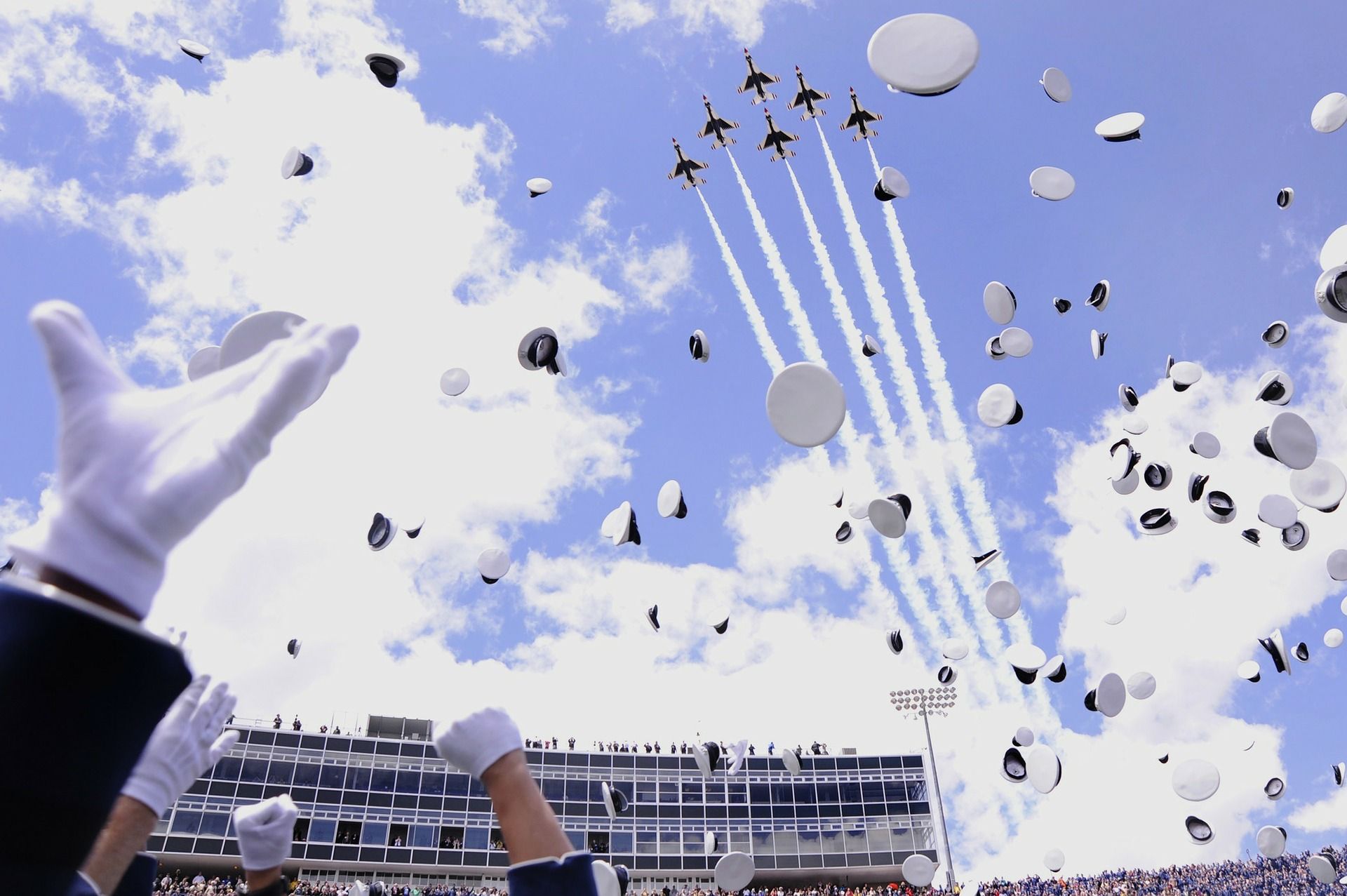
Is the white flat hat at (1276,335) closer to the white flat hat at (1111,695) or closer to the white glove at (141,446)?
the white flat hat at (1111,695)

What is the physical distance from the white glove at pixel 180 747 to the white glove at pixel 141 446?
1.40 meters

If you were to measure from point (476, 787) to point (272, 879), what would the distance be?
63.7m

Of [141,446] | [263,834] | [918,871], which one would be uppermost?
[918,871]

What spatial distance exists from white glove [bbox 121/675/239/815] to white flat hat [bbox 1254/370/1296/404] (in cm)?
2125

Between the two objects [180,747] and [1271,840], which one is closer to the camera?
[180,747]

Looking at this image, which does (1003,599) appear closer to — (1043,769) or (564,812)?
(1043,769)

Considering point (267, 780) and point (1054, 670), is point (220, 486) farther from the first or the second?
point (267, 780)

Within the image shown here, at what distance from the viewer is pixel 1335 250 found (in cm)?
1466

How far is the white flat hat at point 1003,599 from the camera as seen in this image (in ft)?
62.3

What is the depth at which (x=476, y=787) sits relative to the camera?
203ft

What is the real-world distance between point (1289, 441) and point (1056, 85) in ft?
27.7

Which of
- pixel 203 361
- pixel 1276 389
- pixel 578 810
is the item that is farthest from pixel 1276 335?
pixel 578 810

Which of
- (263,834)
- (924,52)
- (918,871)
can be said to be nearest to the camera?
(263,834)

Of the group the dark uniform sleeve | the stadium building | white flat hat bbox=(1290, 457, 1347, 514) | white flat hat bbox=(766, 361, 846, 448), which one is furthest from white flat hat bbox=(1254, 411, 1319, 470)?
the stadium building
